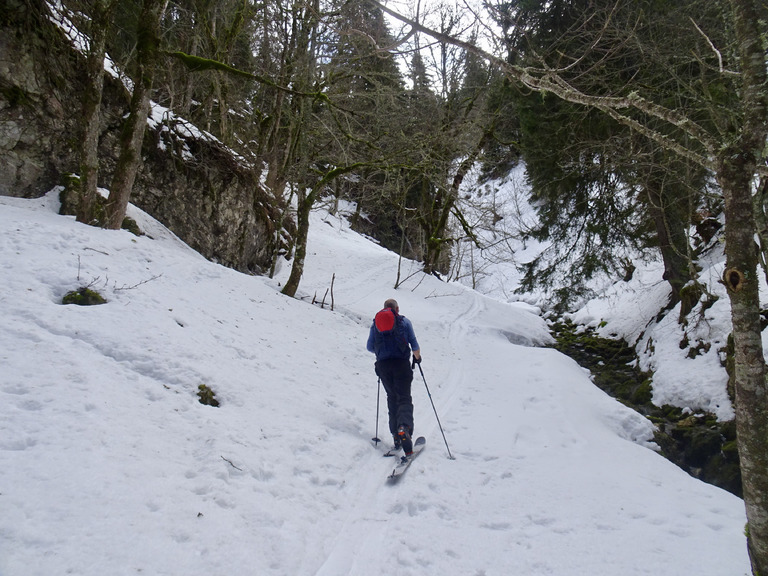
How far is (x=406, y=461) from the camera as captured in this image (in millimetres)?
4938

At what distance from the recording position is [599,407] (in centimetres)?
760

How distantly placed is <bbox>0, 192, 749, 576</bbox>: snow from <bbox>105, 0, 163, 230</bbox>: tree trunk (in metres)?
0.85

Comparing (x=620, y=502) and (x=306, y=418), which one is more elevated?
(x=620, y=502)

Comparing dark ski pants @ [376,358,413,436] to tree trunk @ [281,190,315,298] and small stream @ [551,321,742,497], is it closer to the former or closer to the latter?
small stream @ [551,321,742,497]

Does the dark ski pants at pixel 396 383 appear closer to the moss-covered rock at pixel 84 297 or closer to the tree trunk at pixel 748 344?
the tree trunk at pixel 748 344

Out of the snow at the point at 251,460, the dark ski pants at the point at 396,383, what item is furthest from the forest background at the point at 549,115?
the dark ski pants at the point at 396,383

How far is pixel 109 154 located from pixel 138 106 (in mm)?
2529

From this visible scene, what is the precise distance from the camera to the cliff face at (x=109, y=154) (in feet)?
24.6

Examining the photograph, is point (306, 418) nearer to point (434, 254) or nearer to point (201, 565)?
point (201, 565)

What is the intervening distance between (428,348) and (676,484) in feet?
21.4

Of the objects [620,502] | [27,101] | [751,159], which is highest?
[751,159]

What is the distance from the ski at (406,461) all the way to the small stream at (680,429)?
442 cm

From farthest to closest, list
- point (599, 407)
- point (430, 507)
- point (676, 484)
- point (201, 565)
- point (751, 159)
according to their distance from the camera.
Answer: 1. point (599, 407)
2. point (676, 484)
3. point (430, 507)
4. point (201, 565)
5. point (751, 159)

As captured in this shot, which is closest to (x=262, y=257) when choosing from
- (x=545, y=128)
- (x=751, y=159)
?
(x=545, y=128)
